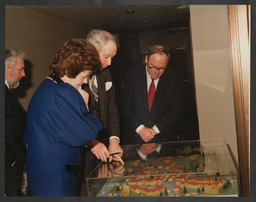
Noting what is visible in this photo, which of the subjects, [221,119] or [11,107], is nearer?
[221,119]

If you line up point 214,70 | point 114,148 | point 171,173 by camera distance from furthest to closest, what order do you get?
1. point 114,148
2. point 214,70
3. point 171,173

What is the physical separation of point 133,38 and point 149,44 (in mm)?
133

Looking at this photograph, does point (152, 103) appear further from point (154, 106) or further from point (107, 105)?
point (107, 105)

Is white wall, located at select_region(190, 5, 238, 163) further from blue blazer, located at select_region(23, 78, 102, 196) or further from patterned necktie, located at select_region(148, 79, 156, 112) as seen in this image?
blue blazer, located at select_region(23, 78, 102, 196)

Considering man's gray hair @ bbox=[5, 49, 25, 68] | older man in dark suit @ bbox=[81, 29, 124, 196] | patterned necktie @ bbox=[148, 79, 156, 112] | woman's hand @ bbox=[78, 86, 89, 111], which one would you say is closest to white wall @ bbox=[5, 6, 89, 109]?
man's gray hair @ bbox=[5, 49, 25, 68]

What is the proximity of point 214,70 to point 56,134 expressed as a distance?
128cm

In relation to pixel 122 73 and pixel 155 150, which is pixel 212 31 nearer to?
pixel 122 73

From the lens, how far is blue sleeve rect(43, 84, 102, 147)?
207cm

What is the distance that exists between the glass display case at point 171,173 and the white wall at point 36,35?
88cm

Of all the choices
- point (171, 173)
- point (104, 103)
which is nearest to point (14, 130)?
point (104, 103)

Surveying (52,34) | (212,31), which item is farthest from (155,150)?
(52,34)

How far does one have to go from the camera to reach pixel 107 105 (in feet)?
7.28

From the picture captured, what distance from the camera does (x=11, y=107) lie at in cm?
230

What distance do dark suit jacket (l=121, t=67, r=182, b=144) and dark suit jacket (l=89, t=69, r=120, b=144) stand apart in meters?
0.09
